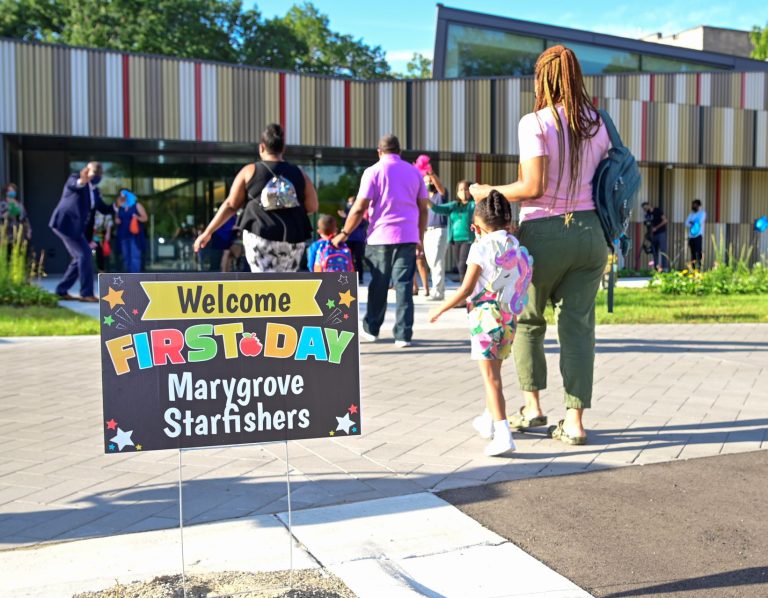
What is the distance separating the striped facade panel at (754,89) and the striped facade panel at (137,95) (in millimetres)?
17317

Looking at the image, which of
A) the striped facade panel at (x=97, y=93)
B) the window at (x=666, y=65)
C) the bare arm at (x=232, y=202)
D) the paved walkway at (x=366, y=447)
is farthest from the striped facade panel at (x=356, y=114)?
the bare arm at (x=232, y=202)

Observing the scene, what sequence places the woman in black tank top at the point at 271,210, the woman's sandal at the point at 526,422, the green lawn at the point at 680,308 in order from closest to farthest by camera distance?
1. the woman's sandal at the point at 526,422
2. the woman in black tank top at the point at 271,210
3. the green lawn at the point at 680,308

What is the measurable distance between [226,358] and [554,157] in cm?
249

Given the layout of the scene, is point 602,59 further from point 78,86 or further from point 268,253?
point 268,253

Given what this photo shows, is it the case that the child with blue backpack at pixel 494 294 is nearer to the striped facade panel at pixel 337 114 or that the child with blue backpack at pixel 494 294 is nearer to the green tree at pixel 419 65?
the striped facade panel at pixel 337 114

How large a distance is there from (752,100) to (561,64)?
76.1ft

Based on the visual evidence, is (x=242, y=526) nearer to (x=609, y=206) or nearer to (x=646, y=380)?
(x=609, y=206)

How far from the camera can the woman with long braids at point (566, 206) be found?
4699 mm

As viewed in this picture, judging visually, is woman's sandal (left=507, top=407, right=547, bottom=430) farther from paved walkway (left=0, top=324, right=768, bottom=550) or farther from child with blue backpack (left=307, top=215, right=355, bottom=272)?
child with blue backpack (left=307, top=215, right=355, bottom=272)

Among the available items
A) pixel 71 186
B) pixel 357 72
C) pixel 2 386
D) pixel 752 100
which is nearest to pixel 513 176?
pixel 752 100

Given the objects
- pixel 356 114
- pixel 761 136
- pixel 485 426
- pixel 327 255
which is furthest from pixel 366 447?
pixel 761 136

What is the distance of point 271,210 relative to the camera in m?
6.71

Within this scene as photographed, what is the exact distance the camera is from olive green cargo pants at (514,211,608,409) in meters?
4.75

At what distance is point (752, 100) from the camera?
2516 cm
